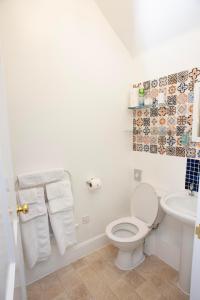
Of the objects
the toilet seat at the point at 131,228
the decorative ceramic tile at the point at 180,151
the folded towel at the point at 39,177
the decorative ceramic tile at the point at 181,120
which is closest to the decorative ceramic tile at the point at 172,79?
the decorative ceramic tile at the point at 181,120

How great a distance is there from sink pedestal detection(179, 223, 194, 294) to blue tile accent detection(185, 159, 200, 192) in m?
0.37

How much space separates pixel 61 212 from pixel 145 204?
895 millimetres

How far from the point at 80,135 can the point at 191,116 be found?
1064 mm

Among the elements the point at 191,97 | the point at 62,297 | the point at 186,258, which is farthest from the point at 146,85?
the point at 62,297

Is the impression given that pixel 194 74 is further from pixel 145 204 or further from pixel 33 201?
pixel 33 201

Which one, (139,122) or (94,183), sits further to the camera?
(139,122)

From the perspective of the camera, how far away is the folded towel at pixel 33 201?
1.46m

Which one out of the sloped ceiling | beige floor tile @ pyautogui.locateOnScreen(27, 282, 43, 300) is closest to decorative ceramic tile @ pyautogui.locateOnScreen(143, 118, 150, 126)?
the sloped ceiling

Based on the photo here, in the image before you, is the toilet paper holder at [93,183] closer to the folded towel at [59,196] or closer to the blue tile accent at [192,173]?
the folded towel at [59,196]

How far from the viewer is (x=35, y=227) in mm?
1533

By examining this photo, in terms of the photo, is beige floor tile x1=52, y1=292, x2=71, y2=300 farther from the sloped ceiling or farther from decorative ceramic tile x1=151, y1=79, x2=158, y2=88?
the sloped ceiling

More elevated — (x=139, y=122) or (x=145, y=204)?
(x=139, y=122)

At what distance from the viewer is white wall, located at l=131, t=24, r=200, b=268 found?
4.99ft

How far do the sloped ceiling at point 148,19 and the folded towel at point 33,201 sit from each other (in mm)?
1820
